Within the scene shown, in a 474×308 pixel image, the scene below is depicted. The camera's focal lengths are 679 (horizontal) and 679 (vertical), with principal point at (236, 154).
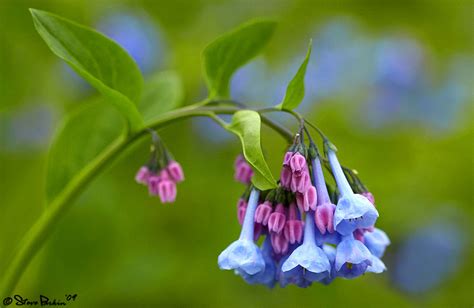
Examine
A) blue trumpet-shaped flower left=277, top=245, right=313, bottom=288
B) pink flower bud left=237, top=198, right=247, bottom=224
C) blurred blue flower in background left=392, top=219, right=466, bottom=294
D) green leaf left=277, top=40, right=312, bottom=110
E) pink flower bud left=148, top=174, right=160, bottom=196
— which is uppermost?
green leaf left=277, top=40, right=312, bottom=110

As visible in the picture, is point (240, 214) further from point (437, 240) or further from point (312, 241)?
point (437, 240)

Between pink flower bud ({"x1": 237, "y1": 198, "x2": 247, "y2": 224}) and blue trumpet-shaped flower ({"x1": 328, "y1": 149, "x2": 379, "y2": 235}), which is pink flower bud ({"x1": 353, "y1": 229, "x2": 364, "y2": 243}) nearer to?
blue trumpet-shaped flower ({"x1": 328, "y1": 149, "x2": 379, "y2": 235})

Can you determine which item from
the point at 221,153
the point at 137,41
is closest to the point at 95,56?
the point at 221,153

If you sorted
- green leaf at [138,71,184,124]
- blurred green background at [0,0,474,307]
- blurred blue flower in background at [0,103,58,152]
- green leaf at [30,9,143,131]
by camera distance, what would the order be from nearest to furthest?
green leaf at [30,9,143,131] < green leaf at [138,71,184,124] < blurred green background at [0,0,474,307] < blurred blue flower in background at [0,103,58,152]

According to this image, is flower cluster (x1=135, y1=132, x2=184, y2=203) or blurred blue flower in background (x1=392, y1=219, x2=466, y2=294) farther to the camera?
blurred blue flower in background (x1=392, y1=219, x2=466, y2=294)

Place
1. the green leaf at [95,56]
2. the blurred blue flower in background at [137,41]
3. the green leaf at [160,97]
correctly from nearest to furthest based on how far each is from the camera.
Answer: the green leaf at [95,56], the green leaf at [160,97], the blurred blue flower in background at [137,41]

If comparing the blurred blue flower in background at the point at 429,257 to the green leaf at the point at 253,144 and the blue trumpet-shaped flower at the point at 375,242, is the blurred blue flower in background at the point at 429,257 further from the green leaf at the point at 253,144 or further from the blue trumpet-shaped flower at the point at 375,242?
the green leaf at the point at 253,144

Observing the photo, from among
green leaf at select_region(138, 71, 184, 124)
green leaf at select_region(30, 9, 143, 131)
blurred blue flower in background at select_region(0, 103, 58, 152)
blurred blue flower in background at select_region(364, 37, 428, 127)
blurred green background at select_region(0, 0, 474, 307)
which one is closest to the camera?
green leaf at select_region(30, 9, 143, 131)

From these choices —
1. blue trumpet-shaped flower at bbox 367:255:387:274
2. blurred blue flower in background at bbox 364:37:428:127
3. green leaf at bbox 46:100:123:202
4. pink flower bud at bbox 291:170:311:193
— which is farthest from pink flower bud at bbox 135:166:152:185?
blurred blue flower in background at bbox 364:37:428:127

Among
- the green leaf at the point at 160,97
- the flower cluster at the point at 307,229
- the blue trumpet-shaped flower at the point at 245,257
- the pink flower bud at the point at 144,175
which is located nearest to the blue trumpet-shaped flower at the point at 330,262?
the flower cluster at the point at 307,229
